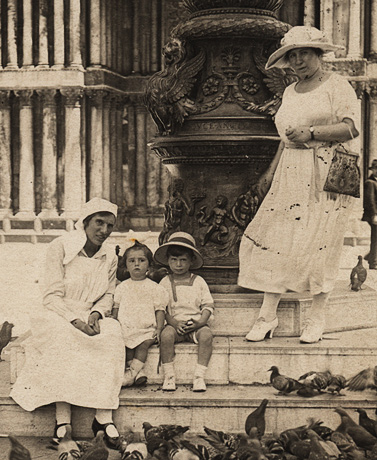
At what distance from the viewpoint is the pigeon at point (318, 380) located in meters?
6.39

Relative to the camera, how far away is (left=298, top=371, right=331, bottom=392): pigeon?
252 inches

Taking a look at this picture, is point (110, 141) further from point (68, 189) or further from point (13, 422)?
point (13, 422)

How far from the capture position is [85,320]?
6637 millimetres

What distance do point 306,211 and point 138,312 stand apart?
1.32 m

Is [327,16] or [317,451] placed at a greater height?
[327,16]

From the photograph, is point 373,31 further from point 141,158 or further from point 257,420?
point 257,420

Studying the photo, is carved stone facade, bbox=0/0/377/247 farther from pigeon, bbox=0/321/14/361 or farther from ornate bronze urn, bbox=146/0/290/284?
pigeon, bbox=0/321/14/361

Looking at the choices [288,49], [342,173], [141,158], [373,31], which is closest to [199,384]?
[342,173]

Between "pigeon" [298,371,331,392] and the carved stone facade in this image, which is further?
the carved stone facade

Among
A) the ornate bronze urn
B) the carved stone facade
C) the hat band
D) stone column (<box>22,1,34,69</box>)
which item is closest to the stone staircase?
the hat band

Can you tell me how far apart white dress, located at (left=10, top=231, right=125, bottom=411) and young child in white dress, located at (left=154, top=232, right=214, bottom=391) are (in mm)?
336

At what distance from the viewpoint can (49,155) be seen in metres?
22.5

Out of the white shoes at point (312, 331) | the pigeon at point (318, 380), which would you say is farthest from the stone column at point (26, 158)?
the pigeon at point (318, 380)

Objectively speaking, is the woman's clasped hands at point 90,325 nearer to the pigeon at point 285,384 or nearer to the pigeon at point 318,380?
the pigeon at point 285,384
